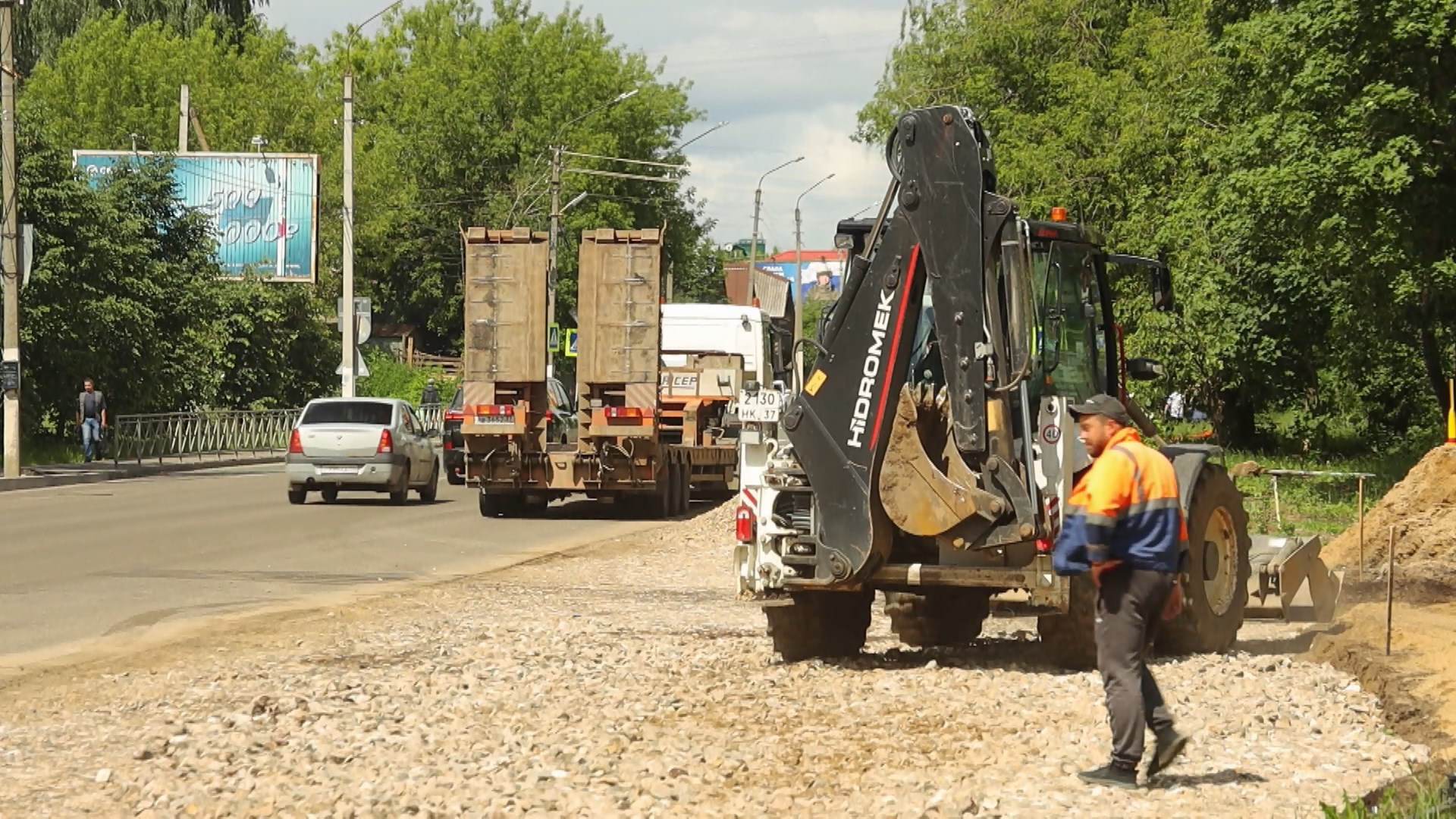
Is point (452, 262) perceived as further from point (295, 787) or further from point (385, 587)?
point (295, 787)

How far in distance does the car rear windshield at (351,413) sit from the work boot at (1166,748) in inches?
864

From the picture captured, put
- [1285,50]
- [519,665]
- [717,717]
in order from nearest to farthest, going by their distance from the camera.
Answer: [717,717], [519,665], [1285,50]

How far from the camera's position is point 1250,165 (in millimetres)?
26750

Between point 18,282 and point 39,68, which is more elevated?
point 39,68

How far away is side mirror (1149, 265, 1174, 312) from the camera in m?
12.1

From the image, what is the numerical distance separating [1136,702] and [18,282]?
31.0 metres

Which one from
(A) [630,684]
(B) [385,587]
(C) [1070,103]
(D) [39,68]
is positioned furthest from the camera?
(D) [39,68]

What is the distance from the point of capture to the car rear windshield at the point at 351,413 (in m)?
28.8

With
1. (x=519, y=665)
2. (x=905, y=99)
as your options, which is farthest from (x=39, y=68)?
(x=519, y=665)

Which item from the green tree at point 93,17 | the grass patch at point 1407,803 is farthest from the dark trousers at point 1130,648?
the green tree at point 93,17

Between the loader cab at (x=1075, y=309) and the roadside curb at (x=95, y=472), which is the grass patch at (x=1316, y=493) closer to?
the loader cab at (x=1075, y=309)

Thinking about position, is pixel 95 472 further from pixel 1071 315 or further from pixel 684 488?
pixel 1071 315

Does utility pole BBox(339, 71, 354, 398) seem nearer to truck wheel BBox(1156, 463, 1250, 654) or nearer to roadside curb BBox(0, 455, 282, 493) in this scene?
roadside curb BBox(0, 455, 282, 493)

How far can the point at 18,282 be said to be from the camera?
35.0m
